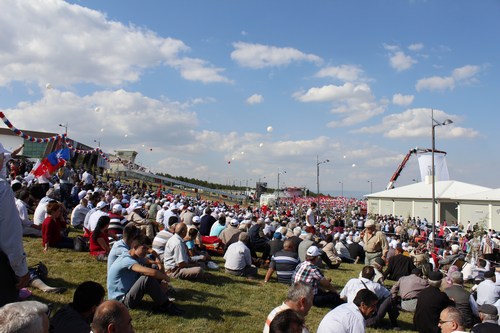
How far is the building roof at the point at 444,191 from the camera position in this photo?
120 ft

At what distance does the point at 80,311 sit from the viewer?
145 inches

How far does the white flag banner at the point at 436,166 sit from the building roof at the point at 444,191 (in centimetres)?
154

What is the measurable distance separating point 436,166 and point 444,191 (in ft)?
23.7

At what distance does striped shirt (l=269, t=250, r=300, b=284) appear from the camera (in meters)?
8.83

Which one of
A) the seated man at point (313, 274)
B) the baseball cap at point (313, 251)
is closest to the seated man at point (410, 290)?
the seated man at point (313, 274)

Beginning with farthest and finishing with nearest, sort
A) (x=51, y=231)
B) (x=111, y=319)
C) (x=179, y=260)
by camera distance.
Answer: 1. (x=51, y=231)
2. (x=179, y=260)
3. (x=111, y=319)

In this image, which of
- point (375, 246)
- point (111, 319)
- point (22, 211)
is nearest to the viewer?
point (111, 319)

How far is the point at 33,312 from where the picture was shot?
225 centimetres

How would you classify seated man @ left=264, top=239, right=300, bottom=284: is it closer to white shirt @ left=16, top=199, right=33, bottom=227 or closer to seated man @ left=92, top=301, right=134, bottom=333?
white shirt @ left=16, top=199, right=33, bottom=227

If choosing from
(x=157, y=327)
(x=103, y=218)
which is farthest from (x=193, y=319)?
(x=103, y=218)

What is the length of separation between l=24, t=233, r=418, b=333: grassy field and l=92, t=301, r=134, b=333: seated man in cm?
278

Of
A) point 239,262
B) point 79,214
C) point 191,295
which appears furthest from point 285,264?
point 79,214

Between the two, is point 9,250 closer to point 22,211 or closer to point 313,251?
point 313,251

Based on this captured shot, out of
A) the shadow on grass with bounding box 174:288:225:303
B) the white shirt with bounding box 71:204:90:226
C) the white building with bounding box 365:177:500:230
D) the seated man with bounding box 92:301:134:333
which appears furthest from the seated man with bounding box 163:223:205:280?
the white building with bounding box 365:177:500:230
